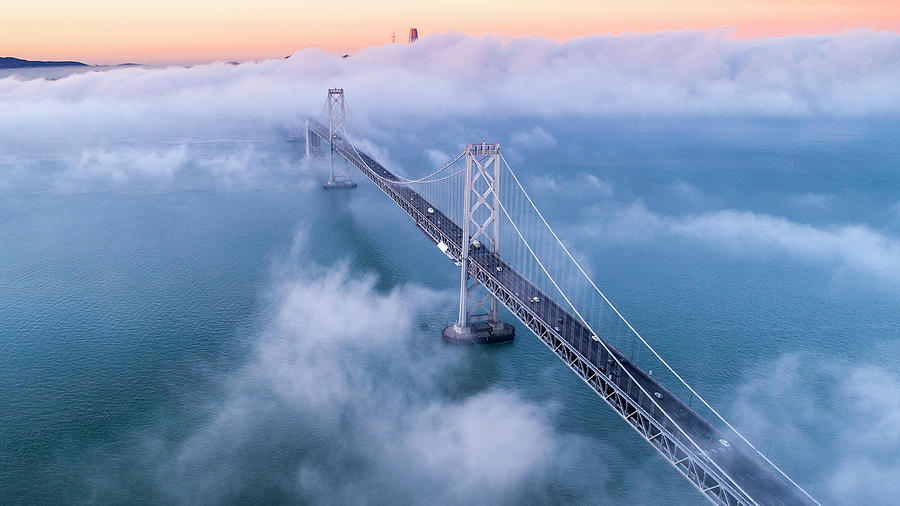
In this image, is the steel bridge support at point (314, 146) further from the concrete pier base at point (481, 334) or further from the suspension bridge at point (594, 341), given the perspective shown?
the concrete pier base at point (481, 334)

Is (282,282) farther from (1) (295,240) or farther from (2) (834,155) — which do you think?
(2) (834,155)

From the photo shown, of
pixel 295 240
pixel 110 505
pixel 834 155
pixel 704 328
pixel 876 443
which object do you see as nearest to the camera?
pixel 110 505

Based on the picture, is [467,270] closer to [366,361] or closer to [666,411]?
[366,361]

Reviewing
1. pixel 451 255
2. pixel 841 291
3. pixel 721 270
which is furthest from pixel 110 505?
pixel 841 291

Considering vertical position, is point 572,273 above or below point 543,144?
below

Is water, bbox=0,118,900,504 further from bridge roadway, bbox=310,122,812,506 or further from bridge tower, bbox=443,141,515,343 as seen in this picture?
bridge roadway, bbox=310,122,812,506

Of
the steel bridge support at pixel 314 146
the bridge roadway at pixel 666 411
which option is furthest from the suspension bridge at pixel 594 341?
the steel bridge support at pixel 314 146
